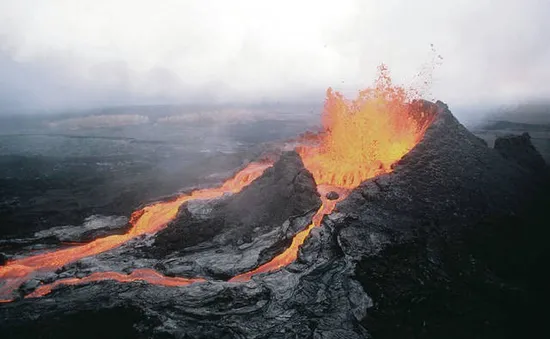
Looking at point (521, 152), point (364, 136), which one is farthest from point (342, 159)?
point (521, 152)

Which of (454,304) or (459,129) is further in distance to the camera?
(459,129)

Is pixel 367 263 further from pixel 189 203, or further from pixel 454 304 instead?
pixel 189 203

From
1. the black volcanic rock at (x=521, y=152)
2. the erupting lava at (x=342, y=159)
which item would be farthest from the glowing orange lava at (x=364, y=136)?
the black volcanic rock at (x=521, y=152)

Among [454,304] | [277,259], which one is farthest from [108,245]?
[454,304]

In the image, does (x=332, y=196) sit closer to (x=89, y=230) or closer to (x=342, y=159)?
(x=342, y=159)

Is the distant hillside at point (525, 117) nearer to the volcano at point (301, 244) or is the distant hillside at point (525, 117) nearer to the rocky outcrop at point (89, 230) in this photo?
the volcano at point (301, 244)
